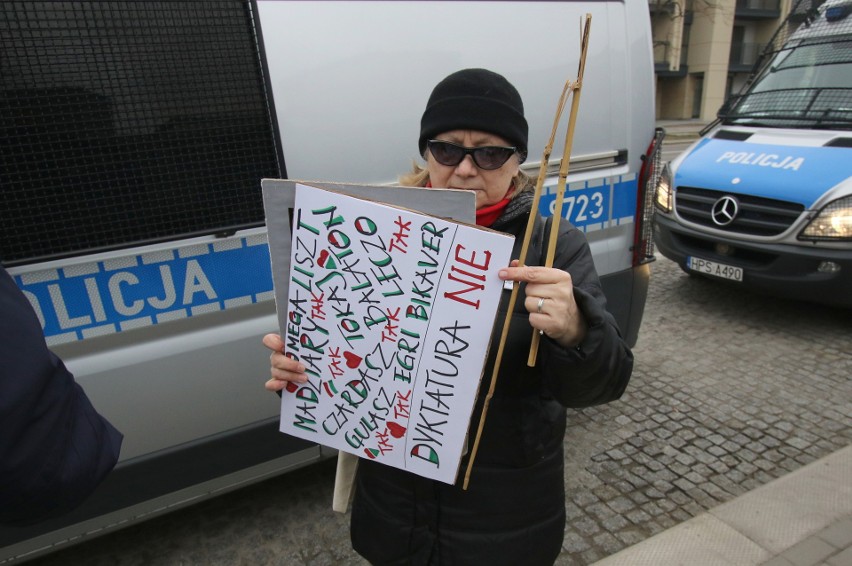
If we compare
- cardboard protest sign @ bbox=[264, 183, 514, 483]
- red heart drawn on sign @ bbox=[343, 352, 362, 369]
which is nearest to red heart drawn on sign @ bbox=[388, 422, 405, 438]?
cardboard protest sign @ bbox=[264, 183, 514, 483]

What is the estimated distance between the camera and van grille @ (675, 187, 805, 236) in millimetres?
4484

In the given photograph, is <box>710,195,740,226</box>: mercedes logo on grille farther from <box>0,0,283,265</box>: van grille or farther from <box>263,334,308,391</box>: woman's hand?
<box>263,334,308,391</box>: woman's hand

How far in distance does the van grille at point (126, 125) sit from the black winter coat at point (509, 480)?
120cm

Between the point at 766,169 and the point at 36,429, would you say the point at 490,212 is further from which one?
the point at 766,169

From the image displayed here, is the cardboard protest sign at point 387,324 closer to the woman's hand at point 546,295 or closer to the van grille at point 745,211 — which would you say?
the woman's hand at point 546,295

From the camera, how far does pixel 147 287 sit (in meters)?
2.06

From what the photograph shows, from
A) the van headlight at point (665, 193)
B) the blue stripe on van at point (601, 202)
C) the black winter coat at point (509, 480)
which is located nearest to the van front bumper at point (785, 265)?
the van headlight at point (665, 193)

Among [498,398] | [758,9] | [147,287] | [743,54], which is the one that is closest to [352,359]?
[498,398]

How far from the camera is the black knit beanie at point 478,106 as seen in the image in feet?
4.43

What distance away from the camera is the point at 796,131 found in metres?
Result: 4.89

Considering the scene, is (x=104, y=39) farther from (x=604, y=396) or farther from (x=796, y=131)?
(x=796, y=131)

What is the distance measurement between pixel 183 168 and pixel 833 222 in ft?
14.8

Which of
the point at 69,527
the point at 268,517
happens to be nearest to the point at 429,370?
the point at 69,527

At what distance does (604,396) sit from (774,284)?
13.7ft
